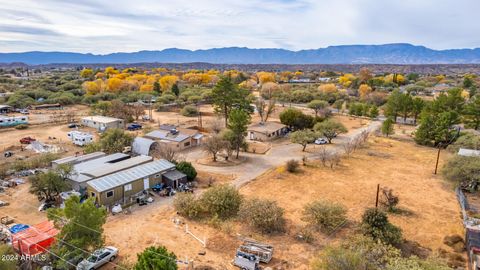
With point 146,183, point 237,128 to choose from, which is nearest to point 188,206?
point 146,183

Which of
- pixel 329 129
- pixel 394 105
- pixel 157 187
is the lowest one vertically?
pixel 157 187

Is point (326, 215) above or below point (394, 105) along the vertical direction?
below

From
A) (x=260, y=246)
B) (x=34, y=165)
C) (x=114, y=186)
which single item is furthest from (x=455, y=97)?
(x=34, y=165)

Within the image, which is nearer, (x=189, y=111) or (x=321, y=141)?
(x=321, y=141)

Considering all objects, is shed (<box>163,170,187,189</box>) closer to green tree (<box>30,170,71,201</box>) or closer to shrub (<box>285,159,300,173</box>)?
green tree (<box>30,170,71,201</box>)

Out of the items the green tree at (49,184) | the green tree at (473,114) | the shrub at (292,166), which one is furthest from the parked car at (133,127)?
the green tree at (473,114)

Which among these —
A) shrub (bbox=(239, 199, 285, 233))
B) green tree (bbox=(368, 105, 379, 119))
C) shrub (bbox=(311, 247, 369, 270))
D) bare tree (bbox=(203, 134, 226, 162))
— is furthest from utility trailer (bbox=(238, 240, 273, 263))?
green tree (bbox=(368, 105, 379, 119))

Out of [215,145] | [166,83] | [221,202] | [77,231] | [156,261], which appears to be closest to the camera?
[156,261]

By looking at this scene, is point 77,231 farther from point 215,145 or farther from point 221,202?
point 215,145

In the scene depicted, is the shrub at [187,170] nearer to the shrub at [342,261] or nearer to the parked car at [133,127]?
the shrub at [342,261]
